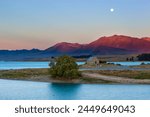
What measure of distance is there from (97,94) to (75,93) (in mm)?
3137

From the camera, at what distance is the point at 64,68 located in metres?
62.5

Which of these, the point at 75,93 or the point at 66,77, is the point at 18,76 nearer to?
the point at 66,77

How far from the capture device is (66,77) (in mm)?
61656

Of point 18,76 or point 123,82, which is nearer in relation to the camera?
point 123,82

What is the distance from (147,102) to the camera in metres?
12.6

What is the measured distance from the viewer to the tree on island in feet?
201

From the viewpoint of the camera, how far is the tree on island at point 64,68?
61.4m

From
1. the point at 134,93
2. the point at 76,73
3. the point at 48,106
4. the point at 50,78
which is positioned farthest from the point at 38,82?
the point at 48,106

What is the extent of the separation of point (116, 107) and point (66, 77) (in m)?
50.1

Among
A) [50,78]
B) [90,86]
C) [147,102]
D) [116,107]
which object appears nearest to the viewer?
[116,107]

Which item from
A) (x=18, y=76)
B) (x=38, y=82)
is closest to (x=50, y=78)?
(x=38, y=82)

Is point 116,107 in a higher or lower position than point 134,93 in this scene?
higher

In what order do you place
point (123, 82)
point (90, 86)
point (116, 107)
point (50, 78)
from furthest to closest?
point (50, 78) < point (123, 82) < point (90, 86) < point (116, 107)

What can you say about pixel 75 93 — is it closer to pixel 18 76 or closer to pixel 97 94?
pixel 97 94
